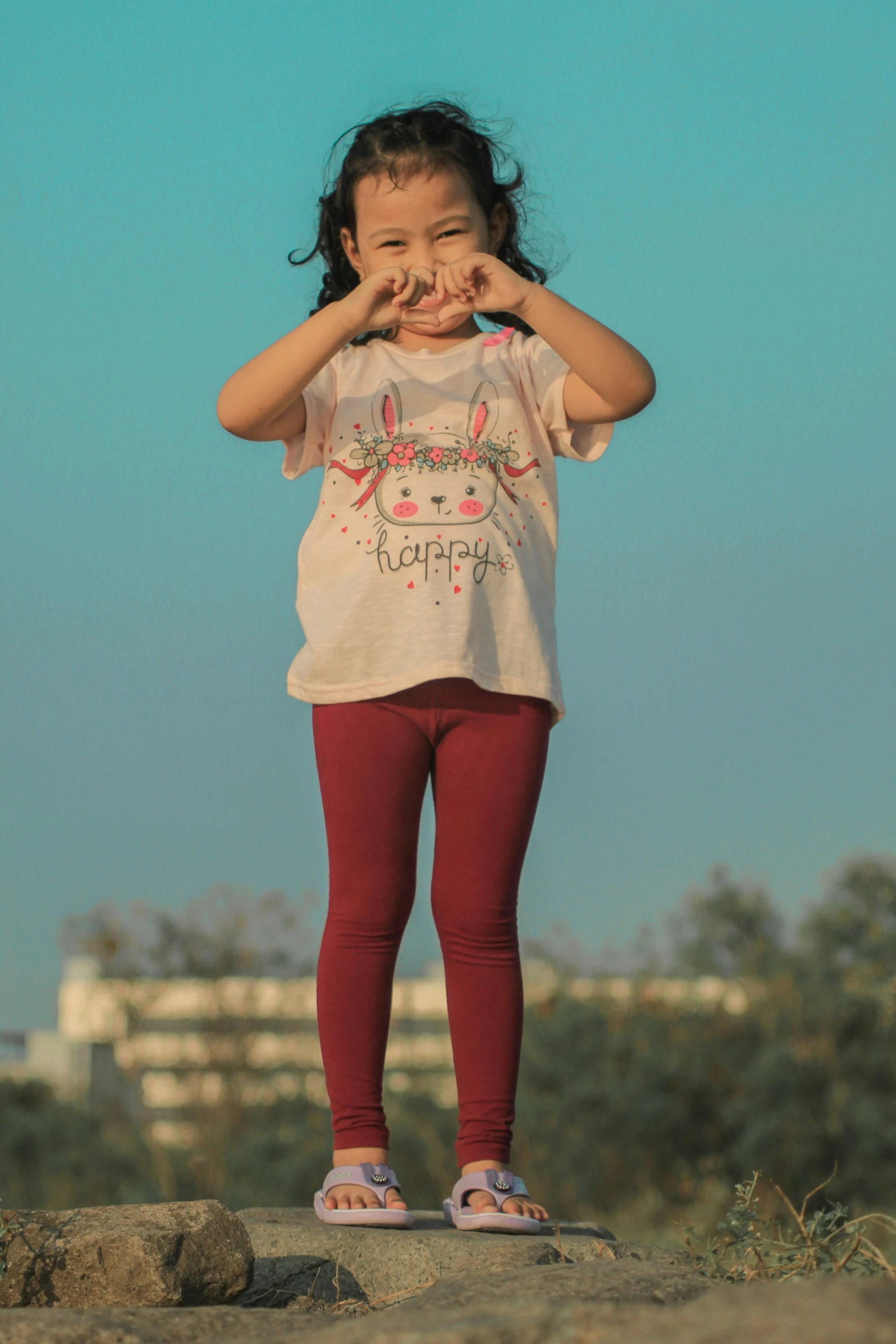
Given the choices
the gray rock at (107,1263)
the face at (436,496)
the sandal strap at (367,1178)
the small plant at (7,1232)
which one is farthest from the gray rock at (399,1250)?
the face at (436,496)

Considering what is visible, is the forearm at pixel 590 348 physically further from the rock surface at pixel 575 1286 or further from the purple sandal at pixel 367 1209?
the rock surface at pixel 575 1286

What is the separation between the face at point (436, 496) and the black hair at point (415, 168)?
471 mm

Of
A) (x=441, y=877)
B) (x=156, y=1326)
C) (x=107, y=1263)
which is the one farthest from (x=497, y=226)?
(x=156, y=1326)

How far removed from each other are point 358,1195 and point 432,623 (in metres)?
1.11

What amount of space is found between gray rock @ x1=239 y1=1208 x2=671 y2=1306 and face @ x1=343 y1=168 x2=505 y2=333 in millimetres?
1774

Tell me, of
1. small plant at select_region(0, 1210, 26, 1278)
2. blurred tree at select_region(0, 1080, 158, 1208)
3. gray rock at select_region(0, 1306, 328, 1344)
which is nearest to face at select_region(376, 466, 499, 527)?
small plant at select_region(0, 1210, 26, 1278)

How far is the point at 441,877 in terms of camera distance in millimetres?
2738

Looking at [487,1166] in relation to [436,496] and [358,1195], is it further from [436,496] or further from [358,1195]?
[436,496]

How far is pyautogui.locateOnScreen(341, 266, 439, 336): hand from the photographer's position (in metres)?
2.60

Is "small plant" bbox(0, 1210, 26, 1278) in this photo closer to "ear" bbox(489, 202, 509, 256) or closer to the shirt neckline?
the shirt neckline

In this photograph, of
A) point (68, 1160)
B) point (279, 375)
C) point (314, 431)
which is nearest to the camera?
point (279, 375)

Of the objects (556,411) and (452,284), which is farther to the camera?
(556,411)

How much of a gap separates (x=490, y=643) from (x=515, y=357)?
69cm

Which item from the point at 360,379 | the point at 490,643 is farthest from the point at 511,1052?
the point at 360,379
